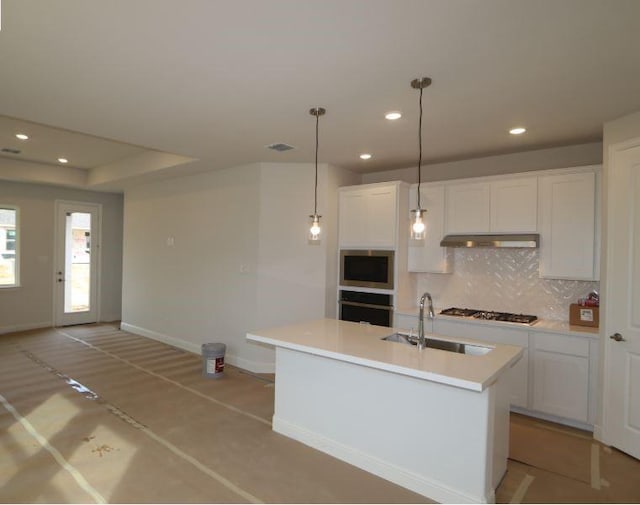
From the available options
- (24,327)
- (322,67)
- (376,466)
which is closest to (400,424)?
(376,466)

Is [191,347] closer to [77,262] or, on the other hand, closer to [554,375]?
[77,262]

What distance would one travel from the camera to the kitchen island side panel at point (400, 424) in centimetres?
224

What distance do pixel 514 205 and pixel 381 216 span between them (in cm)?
136

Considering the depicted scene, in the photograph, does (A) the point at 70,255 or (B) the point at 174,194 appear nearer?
(B) the point at 174,194

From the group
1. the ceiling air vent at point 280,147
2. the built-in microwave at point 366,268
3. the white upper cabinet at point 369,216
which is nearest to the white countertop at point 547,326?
the built-in microwave at point 366,268

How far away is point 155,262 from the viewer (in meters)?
6.23

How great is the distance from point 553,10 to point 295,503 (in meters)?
2.90

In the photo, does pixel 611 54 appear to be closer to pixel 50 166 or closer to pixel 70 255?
pixel 50 166

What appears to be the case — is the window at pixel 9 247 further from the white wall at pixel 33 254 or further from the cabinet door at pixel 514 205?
the cabinet door at pixel 514 205

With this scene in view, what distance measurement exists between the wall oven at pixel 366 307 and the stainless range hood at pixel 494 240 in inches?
35.5

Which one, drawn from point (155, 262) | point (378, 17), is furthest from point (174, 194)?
point (378, 17)

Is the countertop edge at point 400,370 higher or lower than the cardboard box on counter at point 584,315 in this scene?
lower

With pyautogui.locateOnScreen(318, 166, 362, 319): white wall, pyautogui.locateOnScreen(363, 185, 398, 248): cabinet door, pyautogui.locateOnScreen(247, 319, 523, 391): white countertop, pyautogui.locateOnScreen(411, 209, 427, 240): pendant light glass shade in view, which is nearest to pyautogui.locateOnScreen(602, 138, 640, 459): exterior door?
pyautogui.locateOnScreen(247, 319, 523, 391): white countertop

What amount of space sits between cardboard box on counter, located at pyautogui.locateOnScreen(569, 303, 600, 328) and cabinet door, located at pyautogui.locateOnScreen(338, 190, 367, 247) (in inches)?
85.8
